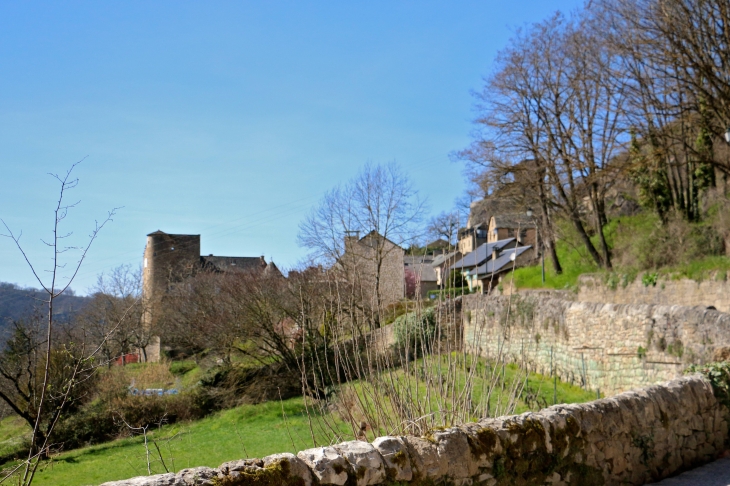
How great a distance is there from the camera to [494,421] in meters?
4.76

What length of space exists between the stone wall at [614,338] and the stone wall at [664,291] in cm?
412

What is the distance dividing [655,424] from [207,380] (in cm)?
2069

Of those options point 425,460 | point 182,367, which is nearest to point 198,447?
point 425,460

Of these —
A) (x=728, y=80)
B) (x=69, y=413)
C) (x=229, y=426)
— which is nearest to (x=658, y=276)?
(x=728, y=80)

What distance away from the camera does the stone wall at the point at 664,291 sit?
18.3 meters

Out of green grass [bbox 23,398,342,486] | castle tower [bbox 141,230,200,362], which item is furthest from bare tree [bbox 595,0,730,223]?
castle tower [bbox 141,230,200,362]

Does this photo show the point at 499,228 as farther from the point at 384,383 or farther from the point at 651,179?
the point at 384,383

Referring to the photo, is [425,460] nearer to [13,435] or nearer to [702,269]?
[702,269]

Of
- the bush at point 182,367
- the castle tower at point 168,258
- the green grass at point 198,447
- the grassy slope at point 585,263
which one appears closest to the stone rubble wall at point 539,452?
the green grass at point 198,447

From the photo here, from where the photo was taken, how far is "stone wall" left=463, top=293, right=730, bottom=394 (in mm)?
11766

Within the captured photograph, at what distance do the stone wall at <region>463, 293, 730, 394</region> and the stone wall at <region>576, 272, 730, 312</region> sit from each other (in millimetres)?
4119

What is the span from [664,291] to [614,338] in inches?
283

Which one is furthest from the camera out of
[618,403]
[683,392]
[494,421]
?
[683,392]

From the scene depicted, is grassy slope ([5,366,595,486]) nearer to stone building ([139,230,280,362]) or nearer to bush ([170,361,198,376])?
bush ([170,361,198,376])
